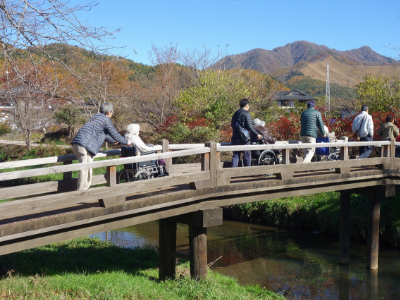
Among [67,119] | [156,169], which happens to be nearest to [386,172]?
[156,169]

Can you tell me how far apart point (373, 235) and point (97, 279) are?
7263 millimetres

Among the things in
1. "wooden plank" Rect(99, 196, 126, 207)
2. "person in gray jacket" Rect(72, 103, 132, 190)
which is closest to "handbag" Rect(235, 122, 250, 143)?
"person in gray jacket" Rect(72, 103, 132, 190)

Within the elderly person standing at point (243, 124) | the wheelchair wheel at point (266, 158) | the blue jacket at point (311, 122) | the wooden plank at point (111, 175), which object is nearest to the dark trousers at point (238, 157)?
the elderly person standing at point (243, 124)

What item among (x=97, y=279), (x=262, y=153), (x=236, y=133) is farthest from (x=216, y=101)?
(x=97, y=279)

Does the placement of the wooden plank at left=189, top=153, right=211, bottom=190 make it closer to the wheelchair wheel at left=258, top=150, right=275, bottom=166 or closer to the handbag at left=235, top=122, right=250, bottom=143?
the handbag at left=235, top=122, right=250, bottom=143

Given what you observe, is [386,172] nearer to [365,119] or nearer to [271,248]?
[365,119]

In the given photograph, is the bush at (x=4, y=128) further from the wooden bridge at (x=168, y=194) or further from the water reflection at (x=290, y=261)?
the wooden bridge at (x=168, y=194)

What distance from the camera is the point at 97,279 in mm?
7223

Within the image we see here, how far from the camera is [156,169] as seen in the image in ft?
25.6

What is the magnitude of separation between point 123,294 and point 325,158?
6.74 metres

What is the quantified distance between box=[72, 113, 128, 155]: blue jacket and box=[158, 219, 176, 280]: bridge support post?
2.19 meters

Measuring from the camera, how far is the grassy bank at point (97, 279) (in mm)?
6387

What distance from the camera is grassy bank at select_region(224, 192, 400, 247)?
1341 cm

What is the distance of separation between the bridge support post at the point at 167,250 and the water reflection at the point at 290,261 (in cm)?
287
